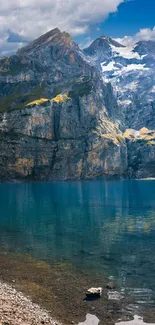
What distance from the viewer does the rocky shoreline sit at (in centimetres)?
3161

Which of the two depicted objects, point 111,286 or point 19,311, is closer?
point 19,311

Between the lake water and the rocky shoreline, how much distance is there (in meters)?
10.7

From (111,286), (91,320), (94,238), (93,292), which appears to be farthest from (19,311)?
(94,238)

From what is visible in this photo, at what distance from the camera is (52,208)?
407ft

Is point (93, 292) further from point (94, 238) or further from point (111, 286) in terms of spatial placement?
point (94, 238)

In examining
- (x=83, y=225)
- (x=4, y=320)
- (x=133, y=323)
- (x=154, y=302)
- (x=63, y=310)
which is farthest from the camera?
(x=83, y=225)

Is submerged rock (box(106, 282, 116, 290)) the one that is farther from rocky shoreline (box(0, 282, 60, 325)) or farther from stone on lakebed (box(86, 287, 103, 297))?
rocky shoreline (box(0, 282, 60, 325))

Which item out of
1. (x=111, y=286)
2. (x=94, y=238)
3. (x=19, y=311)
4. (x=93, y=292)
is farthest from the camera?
(x=94, y=238)

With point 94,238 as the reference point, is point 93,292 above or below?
above

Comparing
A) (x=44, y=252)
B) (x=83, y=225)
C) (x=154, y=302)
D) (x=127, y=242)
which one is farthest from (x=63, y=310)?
(x=83, y=225)

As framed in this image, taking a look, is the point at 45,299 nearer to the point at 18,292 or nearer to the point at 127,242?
the point at 18,292

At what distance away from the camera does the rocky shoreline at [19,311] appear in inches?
1244

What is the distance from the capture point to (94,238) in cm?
7438

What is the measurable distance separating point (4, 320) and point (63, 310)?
24.4 ft
